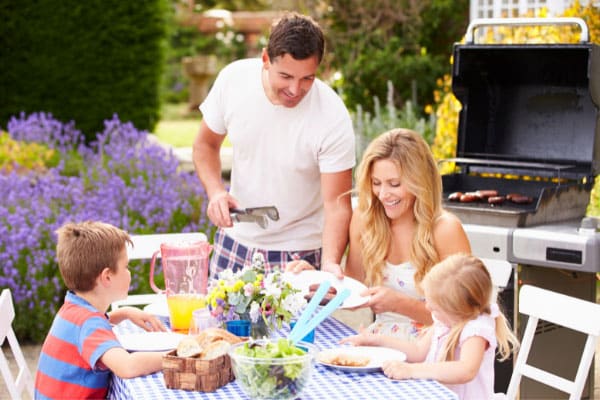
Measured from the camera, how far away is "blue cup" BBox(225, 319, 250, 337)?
8.43ft

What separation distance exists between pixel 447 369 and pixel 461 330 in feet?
0.46

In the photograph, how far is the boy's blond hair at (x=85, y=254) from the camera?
8.32 feet

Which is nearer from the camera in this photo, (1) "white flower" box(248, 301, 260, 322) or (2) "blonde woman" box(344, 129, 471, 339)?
(1) "white flower" box(248, 301, 260, 322)

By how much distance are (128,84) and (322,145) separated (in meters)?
7.71

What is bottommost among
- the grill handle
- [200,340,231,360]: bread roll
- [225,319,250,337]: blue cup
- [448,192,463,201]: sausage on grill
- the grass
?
the grass

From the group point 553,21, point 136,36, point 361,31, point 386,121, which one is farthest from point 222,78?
point 136,36

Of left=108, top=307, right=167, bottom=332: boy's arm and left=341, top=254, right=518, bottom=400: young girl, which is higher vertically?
left=341, top=254, right=518, bottom=400: young girl

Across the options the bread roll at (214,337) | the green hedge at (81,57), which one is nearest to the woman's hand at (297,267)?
the bread roll at (214,337)

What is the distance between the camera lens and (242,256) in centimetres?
339

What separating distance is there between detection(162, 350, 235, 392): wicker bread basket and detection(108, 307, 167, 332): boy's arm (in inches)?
20.1

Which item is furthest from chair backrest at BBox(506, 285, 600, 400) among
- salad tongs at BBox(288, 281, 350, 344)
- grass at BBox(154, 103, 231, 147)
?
grass at BBox(154, 103, 231, 147)

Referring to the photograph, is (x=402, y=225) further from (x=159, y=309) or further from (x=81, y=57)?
(x=81, y=57)

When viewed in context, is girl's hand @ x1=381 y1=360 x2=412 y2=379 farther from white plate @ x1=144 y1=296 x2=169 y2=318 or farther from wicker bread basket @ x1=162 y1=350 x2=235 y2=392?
white plate @ x1=144 y1=296 x2=169 y2=318

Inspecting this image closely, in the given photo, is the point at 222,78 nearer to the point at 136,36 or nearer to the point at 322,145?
the point at 322,145
